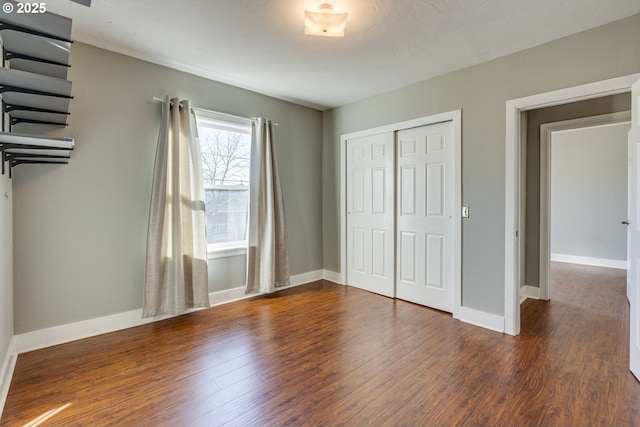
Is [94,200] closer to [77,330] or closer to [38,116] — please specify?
[38,116]

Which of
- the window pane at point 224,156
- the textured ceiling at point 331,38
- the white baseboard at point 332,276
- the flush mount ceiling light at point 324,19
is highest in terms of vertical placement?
the textured ceiling at point 331,38

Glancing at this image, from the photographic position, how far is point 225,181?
3.65m

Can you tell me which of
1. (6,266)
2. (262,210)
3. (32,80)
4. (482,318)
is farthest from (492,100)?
(6,266)

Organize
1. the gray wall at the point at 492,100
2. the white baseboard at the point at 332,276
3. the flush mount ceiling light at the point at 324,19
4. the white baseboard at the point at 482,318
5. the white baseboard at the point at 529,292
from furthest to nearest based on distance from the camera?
the white baseboard at the point at 332,276 → the white baseboard at the point at 529,292 → the white baseboard at the point at 482,318 → the gray wall at the point at 492,100 → the flush mount ceiling light at the point at 324,19

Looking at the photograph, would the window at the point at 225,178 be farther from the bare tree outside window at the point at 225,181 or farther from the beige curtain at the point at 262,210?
the beige curtain at the point at 262,210

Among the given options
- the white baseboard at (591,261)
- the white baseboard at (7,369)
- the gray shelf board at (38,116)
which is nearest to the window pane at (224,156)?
the gray shelf board at (38,116)

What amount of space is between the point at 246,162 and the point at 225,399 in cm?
263

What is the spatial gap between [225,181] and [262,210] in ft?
1.78

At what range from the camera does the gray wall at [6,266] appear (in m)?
1.97

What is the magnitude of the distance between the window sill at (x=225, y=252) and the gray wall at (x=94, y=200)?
0.69 metres

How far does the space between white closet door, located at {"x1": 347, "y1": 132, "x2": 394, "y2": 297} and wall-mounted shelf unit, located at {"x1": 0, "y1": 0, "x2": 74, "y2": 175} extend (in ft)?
10.0

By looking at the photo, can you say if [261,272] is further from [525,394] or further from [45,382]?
[525,394]

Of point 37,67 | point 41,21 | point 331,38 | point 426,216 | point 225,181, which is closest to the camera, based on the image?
point 41,21

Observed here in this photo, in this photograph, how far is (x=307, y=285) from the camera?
171 inches
